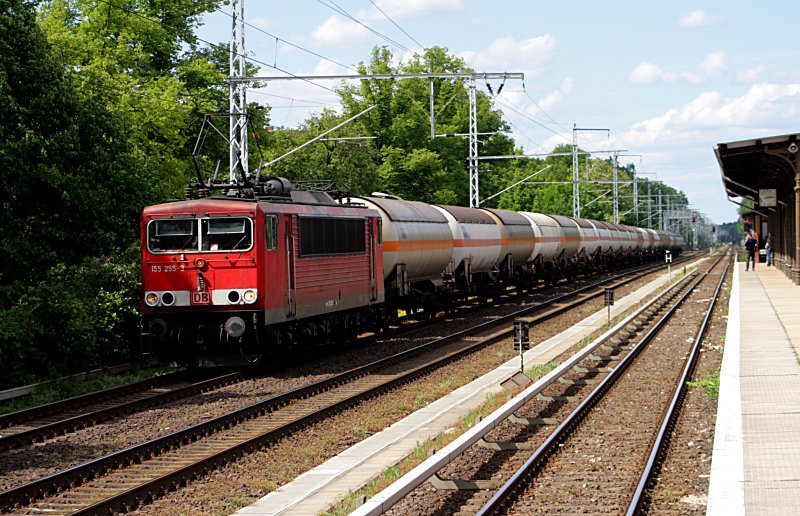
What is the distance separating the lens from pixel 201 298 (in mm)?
17688

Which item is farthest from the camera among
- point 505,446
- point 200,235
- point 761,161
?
point 761,161

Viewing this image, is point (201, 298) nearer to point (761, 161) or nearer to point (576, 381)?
point (576, 381)

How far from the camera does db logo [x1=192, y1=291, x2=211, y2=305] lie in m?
17.7

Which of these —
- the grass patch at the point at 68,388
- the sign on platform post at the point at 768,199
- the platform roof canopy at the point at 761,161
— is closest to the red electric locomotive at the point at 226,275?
the grass patch at the point at 68,388

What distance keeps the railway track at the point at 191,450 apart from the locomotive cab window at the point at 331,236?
264 centimetres

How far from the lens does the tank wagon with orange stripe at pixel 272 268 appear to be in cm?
1761

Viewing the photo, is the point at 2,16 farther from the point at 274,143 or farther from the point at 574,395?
the point at 274,143

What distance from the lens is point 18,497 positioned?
977 cm

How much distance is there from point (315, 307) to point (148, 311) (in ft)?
11.3

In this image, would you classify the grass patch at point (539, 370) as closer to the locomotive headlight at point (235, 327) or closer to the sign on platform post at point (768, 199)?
the locomotive headlight at point (235, 327)

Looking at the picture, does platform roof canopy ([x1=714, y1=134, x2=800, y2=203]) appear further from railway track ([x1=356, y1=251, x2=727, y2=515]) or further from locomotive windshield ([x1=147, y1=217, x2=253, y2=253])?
locomotive windshield ([x1=147, y1=217, x2=253, y2=253])

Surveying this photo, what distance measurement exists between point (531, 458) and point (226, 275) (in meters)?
8.33

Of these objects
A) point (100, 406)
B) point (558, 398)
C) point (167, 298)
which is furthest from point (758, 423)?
point (167, 298)

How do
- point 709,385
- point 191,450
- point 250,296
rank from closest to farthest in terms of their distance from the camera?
point 191,450
point 709,385
point 250,296
